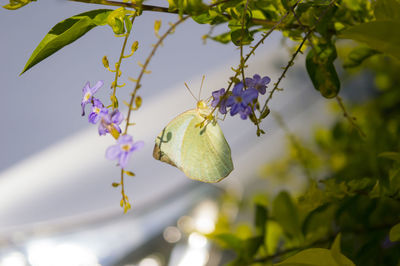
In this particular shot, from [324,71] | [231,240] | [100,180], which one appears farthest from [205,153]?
[100,180]

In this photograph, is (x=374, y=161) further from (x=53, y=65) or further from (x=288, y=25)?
(x=53, y=65)

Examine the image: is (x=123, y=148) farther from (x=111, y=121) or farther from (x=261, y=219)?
(x=261, y=219)

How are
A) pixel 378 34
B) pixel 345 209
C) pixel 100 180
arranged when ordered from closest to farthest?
pixel 378 34 < pixel 345 209 < pixel 100 180

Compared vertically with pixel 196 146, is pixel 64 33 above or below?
above

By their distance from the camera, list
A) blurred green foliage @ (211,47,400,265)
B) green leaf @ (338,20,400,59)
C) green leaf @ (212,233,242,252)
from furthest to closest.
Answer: green leaf @ (212,233,242,252)
blurred green foliage @ (211,47,400,265)
green leaf @ (338,20,400,59)

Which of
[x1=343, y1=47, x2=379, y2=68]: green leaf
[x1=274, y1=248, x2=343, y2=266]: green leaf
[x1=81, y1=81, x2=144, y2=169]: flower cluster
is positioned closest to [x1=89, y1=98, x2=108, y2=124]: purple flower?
[x1=81, y1=81, x2=144, y2=169]: flower cluster

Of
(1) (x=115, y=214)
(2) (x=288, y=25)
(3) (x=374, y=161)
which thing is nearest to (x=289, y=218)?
(3) (x=374, y=161)

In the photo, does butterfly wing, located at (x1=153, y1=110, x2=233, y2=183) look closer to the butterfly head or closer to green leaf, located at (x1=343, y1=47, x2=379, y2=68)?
the butterfly head
